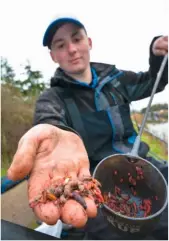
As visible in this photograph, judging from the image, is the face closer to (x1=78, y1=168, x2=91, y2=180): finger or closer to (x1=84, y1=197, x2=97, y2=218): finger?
(x1=78, y1=168, x2=91, y2=180): finger

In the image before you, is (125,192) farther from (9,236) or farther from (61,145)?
(9,236)

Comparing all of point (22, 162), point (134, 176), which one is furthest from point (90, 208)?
point (134, 176)

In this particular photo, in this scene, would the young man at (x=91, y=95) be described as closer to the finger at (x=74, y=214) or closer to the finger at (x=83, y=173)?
the finger at (x=83, y=173)

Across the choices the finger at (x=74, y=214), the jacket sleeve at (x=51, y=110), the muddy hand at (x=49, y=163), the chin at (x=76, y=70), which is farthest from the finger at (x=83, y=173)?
the chin at (x=76, y=70)

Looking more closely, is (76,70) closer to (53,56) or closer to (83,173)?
(53,56)

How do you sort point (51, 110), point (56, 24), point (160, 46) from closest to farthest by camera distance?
1. point (51, 110)
2. point (56, 24)
3. point (160, 46)

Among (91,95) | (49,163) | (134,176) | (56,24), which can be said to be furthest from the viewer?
(91,95)
